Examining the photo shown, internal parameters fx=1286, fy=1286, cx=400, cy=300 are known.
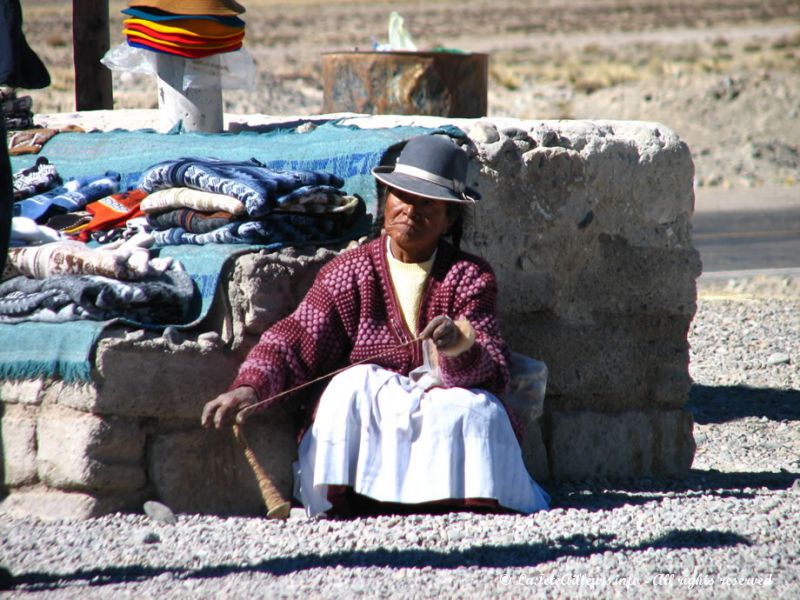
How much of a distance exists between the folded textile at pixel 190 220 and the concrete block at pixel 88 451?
82cm

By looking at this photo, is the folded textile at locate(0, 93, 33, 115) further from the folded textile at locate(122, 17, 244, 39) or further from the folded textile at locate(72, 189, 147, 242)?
the folded textile at locate(72, 189, 147, 242)

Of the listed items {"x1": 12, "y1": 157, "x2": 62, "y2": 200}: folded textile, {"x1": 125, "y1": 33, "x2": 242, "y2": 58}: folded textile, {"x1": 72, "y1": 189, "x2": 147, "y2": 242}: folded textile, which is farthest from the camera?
{"x1": 125, "y1": 33, "x2": 242, "y2": 58}: folded textile

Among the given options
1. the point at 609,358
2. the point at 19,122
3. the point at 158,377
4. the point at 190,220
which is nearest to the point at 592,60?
the point at 19,122

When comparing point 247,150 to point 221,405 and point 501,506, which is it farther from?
point 501,506

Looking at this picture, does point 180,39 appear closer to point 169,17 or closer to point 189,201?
point 169,17

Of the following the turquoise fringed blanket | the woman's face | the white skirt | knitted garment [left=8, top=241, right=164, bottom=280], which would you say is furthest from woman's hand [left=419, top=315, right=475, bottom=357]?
knitted garment [left=8, top=241, right=164, bottom=280]

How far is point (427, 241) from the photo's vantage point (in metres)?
4.48

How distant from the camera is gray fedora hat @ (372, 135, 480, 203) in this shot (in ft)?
14.4

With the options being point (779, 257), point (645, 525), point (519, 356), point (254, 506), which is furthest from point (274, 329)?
point (779, 257)

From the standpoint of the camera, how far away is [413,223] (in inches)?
174

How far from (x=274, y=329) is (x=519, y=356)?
990 millimetres

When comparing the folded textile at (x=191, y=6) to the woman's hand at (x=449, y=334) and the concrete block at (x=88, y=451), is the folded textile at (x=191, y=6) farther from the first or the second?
the woman's hand at (x=449, y=334)

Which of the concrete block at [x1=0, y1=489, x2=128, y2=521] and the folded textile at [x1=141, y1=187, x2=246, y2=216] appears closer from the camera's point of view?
the concrete block at [x1=0, y1=489, x2=128, y2=521]

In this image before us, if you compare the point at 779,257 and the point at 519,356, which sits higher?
the point at 519,356
